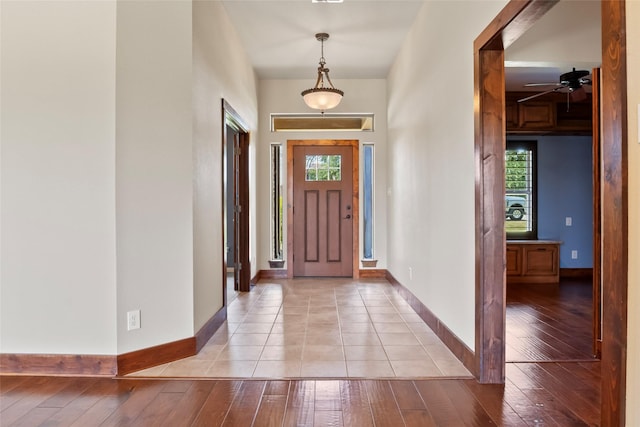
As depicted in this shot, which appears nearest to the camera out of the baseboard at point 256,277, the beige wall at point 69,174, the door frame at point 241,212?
the beige wall at point 69,174

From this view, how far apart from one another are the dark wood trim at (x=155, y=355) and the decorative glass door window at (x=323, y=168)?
367 cm

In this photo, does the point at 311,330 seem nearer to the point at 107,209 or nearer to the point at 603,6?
the point at 107,209

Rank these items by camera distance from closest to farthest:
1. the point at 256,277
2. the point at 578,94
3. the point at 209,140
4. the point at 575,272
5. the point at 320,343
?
the point at 320,343 < the point at 209,140 < the point at 578,94 < the point at 256,277 < the point at 575,272

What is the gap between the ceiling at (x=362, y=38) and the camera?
2.68 metres

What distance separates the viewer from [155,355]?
8.54 ft

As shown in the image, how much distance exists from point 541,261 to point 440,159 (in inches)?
133

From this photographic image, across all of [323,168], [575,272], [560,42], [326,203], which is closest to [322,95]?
A: [323,168]

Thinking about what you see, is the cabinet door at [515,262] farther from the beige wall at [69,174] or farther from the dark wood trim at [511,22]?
the beige wall at [69,174]

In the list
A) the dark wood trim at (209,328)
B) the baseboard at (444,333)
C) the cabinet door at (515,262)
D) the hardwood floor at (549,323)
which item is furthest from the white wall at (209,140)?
the cabinet door at (515,262)

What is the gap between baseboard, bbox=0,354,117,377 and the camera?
96.7 inches

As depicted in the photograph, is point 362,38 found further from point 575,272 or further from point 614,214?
point 575,272

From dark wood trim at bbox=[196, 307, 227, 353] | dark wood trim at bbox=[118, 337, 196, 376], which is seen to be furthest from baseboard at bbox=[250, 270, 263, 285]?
dark wood trim at bbox=[118, 337, 196, 376]

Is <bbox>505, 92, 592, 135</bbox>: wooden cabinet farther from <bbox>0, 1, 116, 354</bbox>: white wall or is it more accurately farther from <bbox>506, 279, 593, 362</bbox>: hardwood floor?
<bbox>0, 1, 116, 354</bbox>: white wall

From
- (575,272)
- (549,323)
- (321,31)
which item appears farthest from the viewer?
(575,272)
